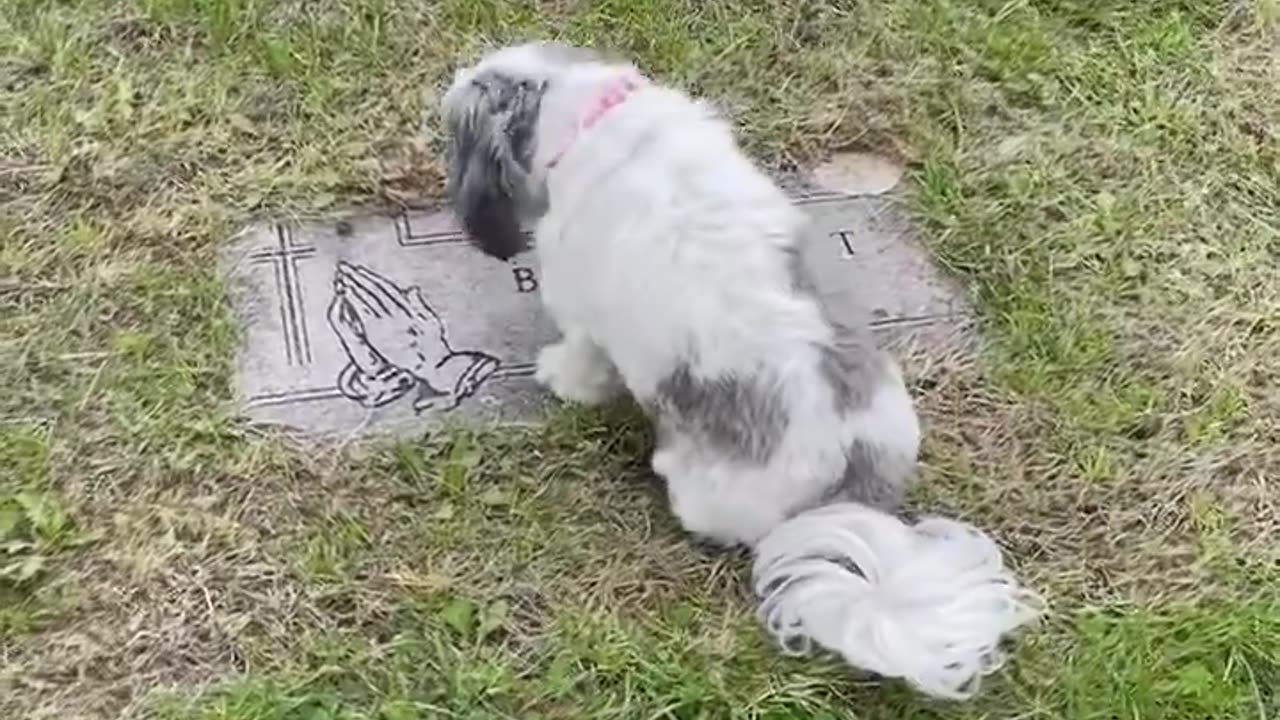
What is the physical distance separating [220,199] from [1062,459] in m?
1.66

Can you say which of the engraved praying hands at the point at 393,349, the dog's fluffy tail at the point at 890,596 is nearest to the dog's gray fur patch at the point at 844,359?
the dog's fluffy tail at the point at 890,596

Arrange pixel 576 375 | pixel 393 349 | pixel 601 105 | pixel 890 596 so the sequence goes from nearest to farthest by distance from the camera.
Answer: pixel 890 596 < pixel 601 105 < pixel 576 375 < pixel 393 349

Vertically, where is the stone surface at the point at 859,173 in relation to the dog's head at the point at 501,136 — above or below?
below

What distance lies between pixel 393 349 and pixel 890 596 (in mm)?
1106

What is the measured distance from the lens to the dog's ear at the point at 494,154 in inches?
119

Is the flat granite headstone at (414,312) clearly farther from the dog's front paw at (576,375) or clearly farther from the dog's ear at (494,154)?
the dog's ear at (494,154)

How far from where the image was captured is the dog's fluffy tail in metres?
2.65

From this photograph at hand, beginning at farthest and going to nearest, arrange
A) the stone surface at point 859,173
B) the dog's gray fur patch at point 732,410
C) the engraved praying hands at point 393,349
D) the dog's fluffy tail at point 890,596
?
the stone surface at point 859,173, the engraved praying hands at point 393,349, the dog's gray fur patch at point 732,410, the dog's fluffy tail at point 890,596

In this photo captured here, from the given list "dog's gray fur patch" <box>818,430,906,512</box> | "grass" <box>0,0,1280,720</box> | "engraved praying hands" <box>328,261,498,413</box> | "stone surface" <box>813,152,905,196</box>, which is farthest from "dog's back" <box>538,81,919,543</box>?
"stone surface" <box>813,152,905,196</box>

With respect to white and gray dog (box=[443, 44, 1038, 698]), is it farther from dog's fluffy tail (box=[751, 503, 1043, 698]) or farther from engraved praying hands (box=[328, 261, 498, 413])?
engraved praying hands (box=[328, 261, 498, 413])

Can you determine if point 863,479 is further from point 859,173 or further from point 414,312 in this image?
point 859,173

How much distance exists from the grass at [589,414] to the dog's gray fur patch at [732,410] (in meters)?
0.26

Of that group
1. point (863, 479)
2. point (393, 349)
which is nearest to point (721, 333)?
point (863, 479)

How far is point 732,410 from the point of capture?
9.12 ft
